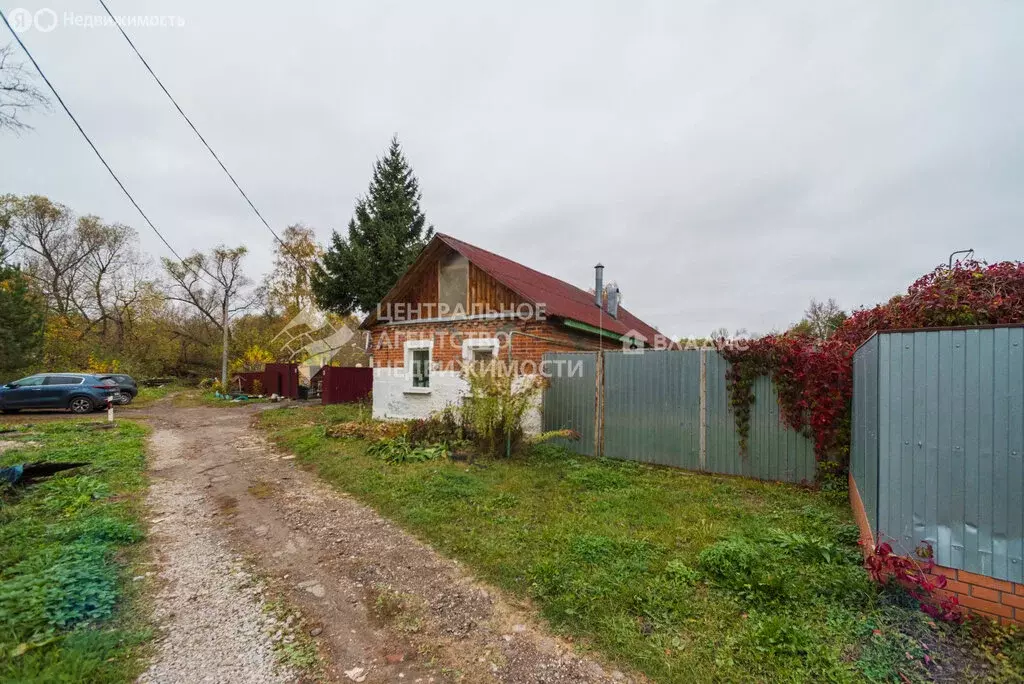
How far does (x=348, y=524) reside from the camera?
4730mm

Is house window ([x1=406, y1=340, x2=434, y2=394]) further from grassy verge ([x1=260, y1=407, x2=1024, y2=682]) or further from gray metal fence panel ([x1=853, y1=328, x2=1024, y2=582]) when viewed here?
gray metal fence panel ([x1=853, y1=328, x2=1024, y2=582])

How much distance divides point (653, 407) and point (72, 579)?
7.12 metres

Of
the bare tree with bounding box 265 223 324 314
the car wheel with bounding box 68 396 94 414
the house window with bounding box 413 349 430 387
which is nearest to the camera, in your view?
the house window with bounding box 413 349 430 387

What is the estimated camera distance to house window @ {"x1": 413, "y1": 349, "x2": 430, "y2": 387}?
443 inches

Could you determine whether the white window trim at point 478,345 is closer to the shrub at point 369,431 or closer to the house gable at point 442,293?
the house gable at point 442,293

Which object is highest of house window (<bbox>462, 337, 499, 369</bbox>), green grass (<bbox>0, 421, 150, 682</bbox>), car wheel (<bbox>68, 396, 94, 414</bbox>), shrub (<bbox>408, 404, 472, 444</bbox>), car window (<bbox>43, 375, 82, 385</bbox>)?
house window (<bbox>462, 337, 499, 369</bbox>)

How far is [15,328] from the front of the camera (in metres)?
16.0

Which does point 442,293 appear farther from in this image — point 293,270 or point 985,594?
point 293,270

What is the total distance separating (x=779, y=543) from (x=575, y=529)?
6.11ft

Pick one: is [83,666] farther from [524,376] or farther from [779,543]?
[524,376]

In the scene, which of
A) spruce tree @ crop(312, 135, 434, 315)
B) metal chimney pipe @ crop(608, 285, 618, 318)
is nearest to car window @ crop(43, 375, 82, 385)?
spruce tree @ crop(312, 135, 434, 315)

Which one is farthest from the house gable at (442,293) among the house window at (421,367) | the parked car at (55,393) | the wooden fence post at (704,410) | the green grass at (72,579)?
the parked car at (55,393)

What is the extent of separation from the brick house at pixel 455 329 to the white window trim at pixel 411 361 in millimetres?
26

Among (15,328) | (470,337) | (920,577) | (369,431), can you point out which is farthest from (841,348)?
(15,328)
